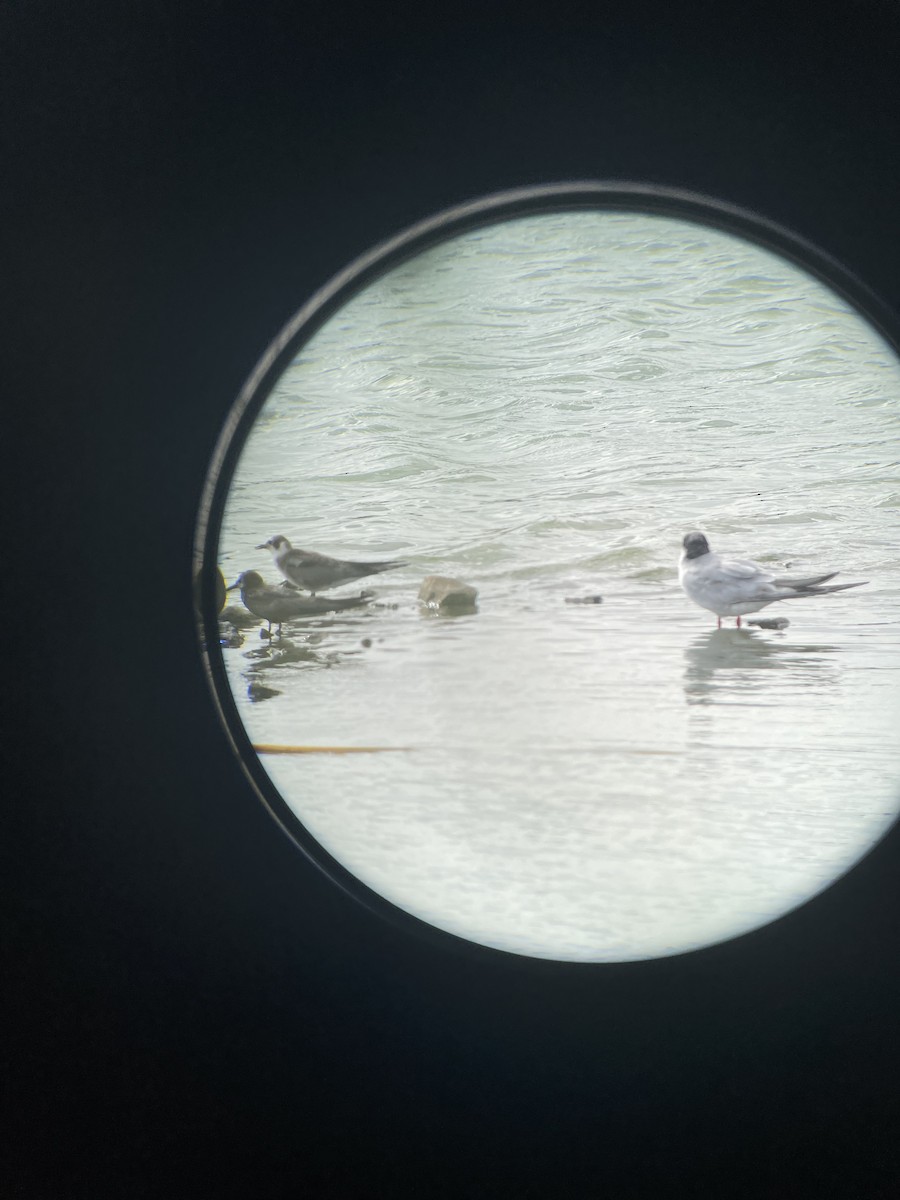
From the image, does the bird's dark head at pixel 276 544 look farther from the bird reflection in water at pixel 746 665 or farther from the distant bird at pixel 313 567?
the bird reflection in water at pixel 746 665

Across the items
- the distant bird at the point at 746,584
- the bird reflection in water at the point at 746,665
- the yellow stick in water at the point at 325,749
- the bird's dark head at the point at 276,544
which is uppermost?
the bird's dark head at the point at 276,544

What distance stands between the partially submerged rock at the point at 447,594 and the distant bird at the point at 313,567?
0.08 ft

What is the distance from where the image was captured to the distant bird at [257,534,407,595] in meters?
0.63

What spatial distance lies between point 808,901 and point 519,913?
20 cm

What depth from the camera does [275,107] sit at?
0.63 metres

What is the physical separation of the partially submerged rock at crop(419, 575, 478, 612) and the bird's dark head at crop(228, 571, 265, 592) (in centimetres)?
12

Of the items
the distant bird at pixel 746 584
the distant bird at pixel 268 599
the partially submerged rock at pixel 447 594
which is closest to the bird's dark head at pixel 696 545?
the distant bird at pixel 746 584

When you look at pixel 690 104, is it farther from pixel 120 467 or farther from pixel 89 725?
pixel 89 725

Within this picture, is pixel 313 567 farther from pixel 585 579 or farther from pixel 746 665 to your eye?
pixel 746 665

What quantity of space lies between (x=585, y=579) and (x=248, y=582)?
0.24 meters

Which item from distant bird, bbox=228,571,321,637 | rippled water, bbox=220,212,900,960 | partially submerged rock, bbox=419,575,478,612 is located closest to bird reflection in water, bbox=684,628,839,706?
rippled water, bbox=220,212,900,960

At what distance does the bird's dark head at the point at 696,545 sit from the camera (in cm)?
60

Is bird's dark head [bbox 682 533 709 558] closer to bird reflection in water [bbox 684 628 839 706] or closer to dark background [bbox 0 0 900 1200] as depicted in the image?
bird reflection in water [bbox 684 628 839 706]

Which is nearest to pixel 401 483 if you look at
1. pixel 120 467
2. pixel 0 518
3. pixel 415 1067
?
pixel 120 467
